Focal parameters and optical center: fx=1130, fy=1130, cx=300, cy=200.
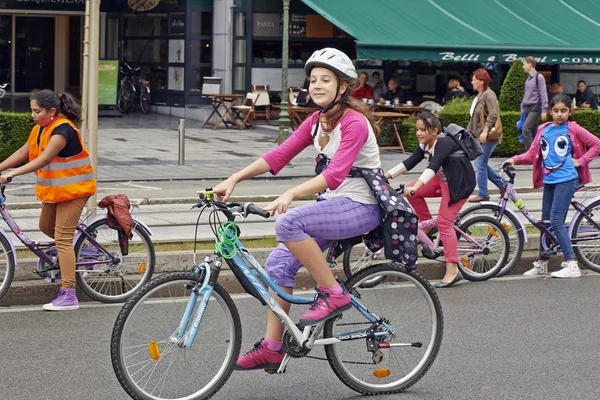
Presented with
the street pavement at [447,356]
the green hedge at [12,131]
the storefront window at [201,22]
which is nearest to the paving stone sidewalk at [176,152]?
the green hedge at [12,131]

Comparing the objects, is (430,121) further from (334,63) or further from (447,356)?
(334,63)

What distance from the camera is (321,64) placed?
211 inches

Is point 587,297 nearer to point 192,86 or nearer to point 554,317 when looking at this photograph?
point 554,317

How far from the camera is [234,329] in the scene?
17.5 feet

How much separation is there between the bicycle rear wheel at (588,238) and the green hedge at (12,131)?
9254 millimetres

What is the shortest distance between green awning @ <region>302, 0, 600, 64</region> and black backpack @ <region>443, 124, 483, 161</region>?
1241cm

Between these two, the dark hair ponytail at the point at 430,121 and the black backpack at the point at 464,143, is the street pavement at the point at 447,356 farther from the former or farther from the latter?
the dark hair ponytail at the point at 430,121

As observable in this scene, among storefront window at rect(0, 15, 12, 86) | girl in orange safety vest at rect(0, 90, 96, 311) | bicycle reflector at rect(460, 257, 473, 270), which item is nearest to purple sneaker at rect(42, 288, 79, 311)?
girl in orange safety vest at rect(0, 90, 96, 311)

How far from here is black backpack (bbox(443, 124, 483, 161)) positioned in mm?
8617

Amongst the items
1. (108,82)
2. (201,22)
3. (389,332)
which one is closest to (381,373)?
(389,332)

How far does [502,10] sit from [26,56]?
1353 centimetres

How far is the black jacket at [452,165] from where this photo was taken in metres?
8.58

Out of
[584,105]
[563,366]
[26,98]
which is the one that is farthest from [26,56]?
[563,366]

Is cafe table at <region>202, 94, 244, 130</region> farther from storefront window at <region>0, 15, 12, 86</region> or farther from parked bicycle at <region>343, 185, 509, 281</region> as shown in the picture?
parked bicycle at <region>343, 185, 509, 281</region>
